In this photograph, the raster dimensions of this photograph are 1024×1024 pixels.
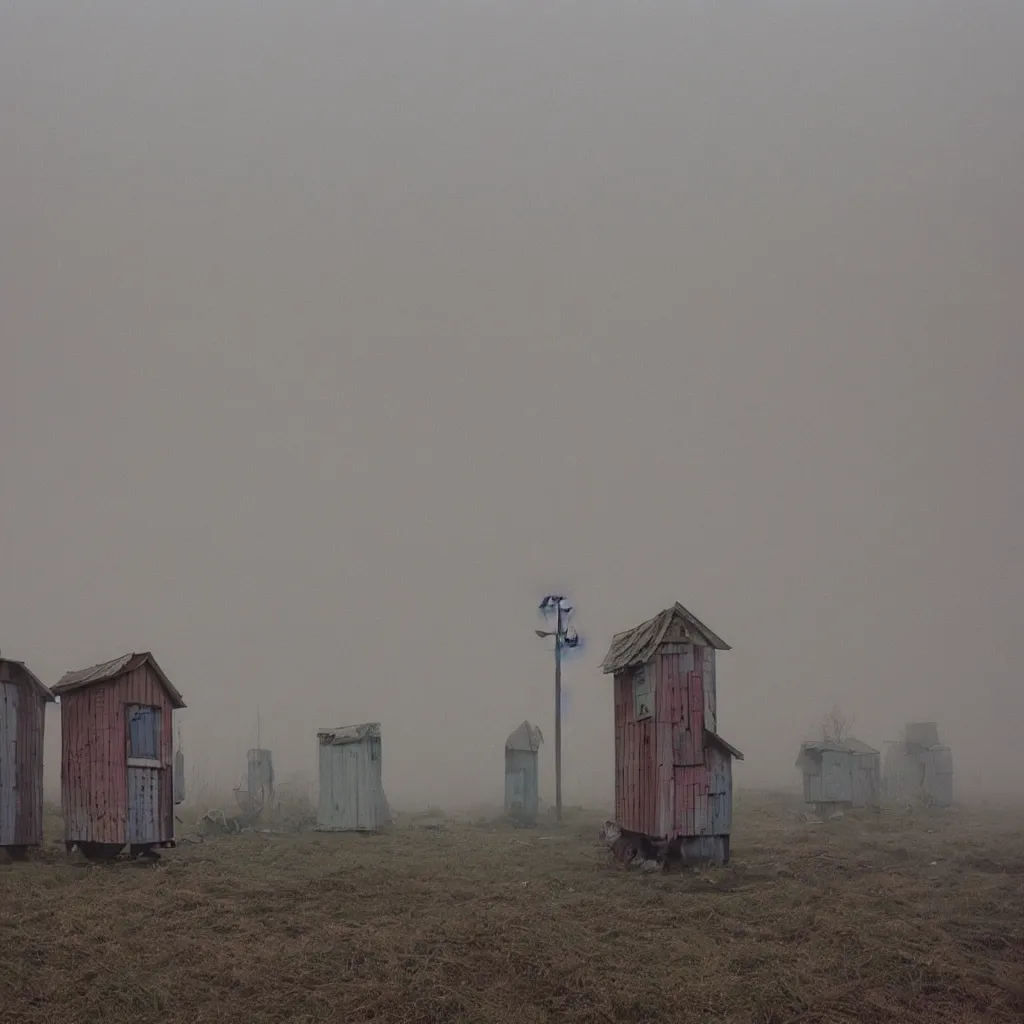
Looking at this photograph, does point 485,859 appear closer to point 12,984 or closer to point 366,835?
point 366,835

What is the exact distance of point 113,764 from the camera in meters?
22.7

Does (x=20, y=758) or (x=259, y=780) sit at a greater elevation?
(x=20, y=758)

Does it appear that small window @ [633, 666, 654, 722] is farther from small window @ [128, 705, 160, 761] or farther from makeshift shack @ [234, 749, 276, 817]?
makeshift shack @ [234, 749, 276, 817]

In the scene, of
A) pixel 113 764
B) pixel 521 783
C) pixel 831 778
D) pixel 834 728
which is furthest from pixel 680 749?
pixel 834 728

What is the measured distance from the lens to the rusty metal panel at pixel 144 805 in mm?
22797

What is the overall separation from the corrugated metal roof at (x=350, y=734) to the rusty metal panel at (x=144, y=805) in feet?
26.9

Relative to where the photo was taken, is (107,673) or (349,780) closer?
(107,673)

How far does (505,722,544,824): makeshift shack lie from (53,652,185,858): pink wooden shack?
608 inches

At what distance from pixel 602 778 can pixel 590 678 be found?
5954 cm

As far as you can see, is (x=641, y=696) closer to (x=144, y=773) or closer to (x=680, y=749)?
(x=680, y=749)

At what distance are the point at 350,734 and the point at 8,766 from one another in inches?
432

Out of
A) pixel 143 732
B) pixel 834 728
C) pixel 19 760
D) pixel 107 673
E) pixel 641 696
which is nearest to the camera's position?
pixel 107 673

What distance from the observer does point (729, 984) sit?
46.6 feet

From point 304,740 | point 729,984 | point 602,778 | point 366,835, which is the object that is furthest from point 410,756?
point 729,984
